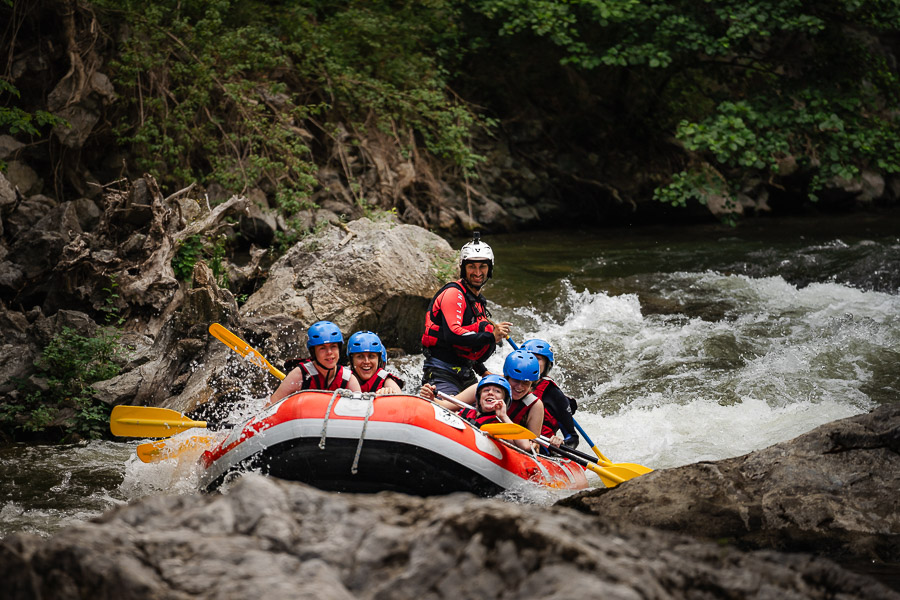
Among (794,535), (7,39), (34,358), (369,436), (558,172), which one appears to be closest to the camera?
(794,535)

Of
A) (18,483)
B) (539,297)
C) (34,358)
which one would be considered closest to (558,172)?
(539,297)

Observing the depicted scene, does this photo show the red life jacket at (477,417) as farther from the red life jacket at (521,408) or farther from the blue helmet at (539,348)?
the blue helmet at (539,348)

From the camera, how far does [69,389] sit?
604 centimetres

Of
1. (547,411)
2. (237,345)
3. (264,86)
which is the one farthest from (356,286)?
(264,86)

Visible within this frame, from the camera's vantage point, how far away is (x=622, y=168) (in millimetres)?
15375

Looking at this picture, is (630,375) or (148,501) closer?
(148,501)

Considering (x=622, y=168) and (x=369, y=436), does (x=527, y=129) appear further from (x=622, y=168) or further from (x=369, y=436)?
(x=369, y=436)

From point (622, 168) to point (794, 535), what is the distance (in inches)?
489

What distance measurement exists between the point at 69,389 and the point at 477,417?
331cm

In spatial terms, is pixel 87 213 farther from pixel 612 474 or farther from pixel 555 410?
pixel 612 474

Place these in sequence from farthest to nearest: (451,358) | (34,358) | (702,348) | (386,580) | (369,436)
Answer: (702,348) → (34,358) → (451,358) → (369,436) → (386,580)

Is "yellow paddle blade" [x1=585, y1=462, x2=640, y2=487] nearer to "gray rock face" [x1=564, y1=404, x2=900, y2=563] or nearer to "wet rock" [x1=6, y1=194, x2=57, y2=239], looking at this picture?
"gray rock face" [x1=564, y1=404, x2=900, y2=563]

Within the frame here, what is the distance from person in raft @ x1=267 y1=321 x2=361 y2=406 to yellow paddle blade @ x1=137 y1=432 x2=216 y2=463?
1.67 feet

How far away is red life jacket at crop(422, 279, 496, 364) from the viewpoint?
5648 millimetres
